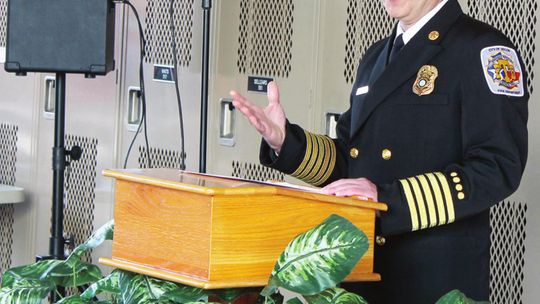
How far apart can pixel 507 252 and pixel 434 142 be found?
94 cm

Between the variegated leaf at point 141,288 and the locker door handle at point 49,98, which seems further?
the locker door handle at point 49,98

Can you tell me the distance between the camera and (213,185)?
5.92 feet

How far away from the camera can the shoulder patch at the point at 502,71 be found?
7.09 feet

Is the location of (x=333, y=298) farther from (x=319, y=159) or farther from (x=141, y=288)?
(x=319, y=159)

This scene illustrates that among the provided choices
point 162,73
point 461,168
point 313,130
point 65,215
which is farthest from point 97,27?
point 461,168

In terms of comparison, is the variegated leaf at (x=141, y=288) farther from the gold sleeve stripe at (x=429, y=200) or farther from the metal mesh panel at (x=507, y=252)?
the metal mesh panel at (x=507, y=252)

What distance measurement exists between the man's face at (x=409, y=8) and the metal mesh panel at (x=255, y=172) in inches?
58.9

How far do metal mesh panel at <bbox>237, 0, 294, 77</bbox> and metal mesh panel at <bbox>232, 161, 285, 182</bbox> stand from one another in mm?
323

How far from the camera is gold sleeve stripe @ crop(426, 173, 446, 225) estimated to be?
2.06m

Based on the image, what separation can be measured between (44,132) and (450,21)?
2869 mm

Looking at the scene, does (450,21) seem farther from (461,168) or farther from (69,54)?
(69,54)

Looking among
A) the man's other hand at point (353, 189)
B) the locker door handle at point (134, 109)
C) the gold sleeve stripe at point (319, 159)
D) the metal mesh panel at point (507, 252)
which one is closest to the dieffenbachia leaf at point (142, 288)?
the man's other hand at point (353, 189)

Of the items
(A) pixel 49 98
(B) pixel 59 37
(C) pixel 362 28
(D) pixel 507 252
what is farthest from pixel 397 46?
(A) pixel 49 98

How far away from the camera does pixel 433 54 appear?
2254 millimetres
